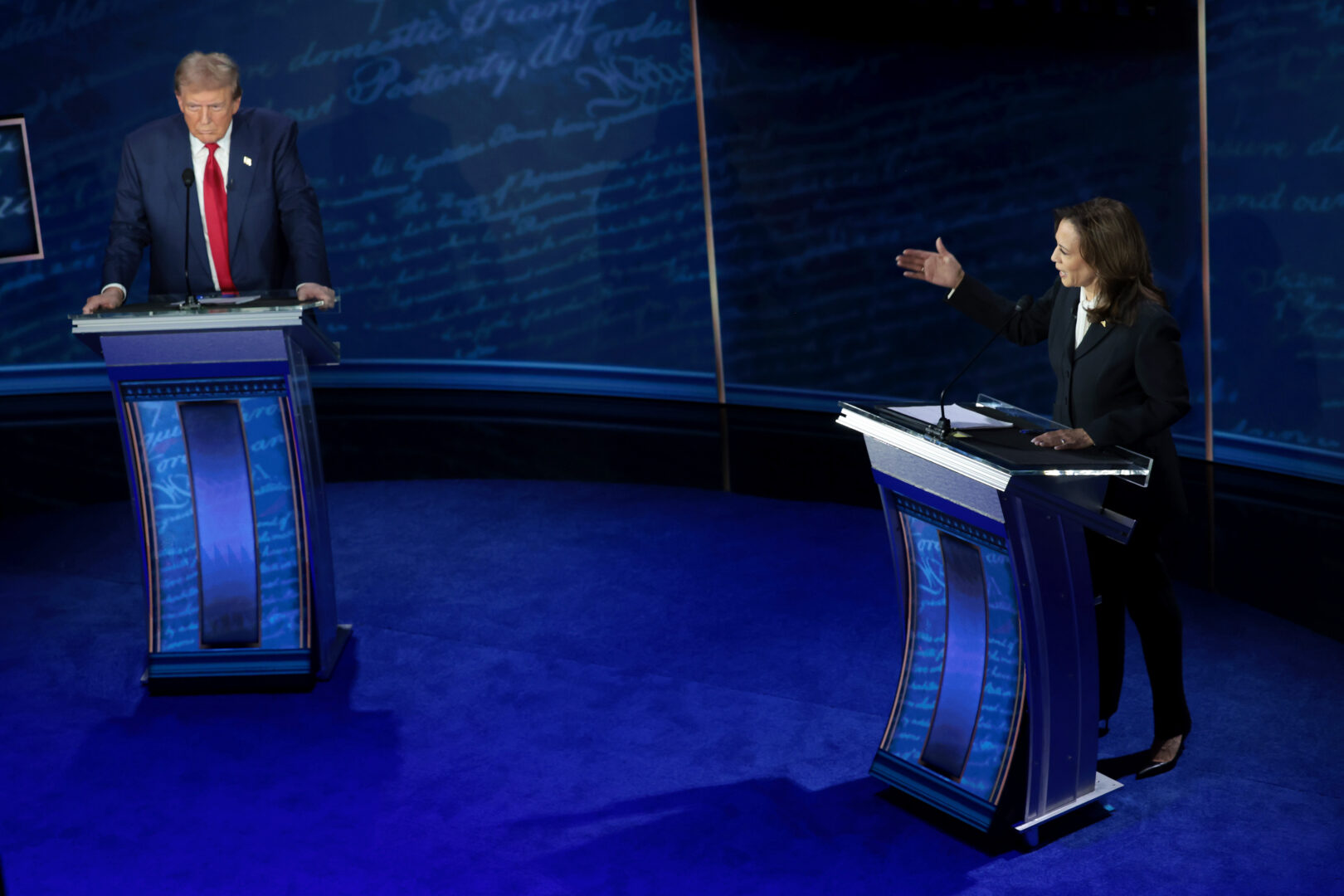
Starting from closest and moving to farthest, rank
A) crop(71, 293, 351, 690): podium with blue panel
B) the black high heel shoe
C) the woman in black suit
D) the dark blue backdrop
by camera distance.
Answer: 1. the woman in black suit
2. the black high heel shoe
3. crop(71, 293, 351, 690): podium with blue panel
4. the dark blue backdrop

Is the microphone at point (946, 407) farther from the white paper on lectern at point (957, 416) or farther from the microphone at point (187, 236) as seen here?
the microphone at point (187, 236)

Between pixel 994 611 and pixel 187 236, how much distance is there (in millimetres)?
2150

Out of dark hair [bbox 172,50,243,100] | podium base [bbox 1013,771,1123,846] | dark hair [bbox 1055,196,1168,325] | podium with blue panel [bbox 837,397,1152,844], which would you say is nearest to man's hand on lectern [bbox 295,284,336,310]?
dark hair [bbox 172,50,243,100]

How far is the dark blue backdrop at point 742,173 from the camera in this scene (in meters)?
4.95

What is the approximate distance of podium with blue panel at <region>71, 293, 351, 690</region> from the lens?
10.6ft

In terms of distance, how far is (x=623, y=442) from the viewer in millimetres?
6133

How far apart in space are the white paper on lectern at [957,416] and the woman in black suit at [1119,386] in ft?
0.43

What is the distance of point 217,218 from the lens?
3.56 meters

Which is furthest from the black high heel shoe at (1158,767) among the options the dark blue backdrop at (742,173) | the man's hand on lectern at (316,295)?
the dark blue backdrop at (742,173)

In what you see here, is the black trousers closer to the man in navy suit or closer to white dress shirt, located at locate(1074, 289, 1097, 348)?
white dress shirt, located at locate(1074, 289, 1097, 348)

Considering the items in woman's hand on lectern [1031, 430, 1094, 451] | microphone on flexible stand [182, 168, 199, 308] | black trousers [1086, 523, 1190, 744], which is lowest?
black trousers [1086, 523, 1190, 744]

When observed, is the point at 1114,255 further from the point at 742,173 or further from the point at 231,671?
the point at 742,173

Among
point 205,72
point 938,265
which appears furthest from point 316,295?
point 938,265

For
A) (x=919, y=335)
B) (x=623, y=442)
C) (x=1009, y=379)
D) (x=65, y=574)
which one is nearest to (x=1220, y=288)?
(x=1009, y=379)
